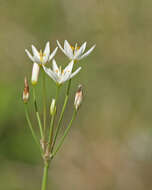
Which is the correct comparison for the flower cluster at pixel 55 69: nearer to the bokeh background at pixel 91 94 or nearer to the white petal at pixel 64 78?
the white petal at pixel 64 78

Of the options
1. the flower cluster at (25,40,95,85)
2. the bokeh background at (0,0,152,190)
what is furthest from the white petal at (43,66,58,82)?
the bokeh background at (0,0,152,190)

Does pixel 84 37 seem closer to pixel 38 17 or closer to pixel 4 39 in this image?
pixel 38 17

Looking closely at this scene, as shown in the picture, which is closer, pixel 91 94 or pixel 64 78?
pixel 64 78

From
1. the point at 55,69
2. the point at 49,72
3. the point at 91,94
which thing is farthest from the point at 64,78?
the point at 91,94

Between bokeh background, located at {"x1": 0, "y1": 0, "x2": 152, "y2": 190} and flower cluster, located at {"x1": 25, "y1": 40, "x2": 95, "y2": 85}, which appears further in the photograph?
bokeh background, located at {"x1": 0, "y1": 0, "x2": 152, "y2": 190}

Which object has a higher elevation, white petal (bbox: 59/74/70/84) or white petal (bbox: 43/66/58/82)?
white petal (bbox: 43/66/58/82)

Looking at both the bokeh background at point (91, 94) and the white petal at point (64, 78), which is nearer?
the white petal at point (64, 78)

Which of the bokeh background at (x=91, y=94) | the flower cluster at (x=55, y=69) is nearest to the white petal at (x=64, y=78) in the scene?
the flower cluster at (x=55, y=69)

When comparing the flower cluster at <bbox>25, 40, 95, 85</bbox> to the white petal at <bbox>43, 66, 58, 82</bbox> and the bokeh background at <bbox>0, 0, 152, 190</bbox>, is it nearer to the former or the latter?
the white petal at <bbox>43, 66, 58, 82</bbox>

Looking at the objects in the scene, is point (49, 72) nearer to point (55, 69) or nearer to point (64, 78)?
point (64, 78)
